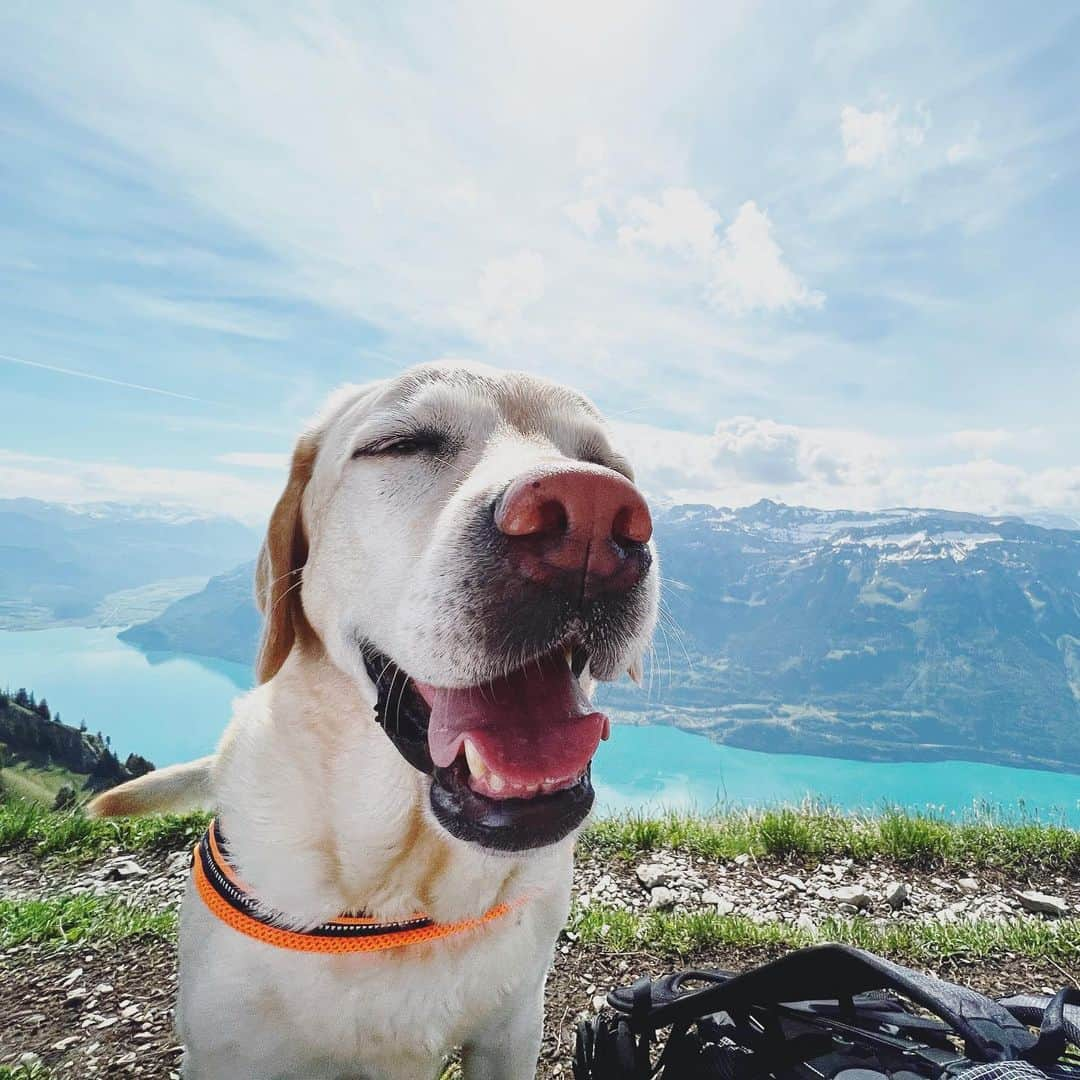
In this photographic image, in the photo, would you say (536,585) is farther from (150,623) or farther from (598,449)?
(150,623)

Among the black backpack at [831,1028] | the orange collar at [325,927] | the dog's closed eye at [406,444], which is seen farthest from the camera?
the dog's closed eye at [406,444]

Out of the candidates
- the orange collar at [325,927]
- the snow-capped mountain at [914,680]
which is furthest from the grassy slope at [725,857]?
the snow-capped mountain at [914,680]

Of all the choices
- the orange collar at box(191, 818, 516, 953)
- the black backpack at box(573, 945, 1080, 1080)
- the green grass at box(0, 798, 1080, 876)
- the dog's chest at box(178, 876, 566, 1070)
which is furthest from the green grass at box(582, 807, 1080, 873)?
the orange collar at box(191, 818, 516, 953)

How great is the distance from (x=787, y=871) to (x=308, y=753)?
4.78m

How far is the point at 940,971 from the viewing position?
12.5ft

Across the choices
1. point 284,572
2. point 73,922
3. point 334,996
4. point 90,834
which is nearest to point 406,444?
point 284,572

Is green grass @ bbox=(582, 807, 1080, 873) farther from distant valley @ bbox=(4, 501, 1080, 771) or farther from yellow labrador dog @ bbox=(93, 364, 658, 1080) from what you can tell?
distant valley @ bbox=(4, 501, 1080, 771)

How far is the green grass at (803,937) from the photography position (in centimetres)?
391

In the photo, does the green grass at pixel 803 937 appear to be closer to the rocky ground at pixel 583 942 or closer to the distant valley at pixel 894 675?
the rocky ground at pixel 583 942

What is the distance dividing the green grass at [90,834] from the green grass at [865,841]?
11.3 feet

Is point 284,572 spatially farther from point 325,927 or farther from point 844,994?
point 844,994

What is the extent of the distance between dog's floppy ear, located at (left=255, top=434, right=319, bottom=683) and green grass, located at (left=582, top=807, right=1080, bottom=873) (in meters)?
4.13

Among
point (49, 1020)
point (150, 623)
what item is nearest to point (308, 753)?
point (49, 1020)

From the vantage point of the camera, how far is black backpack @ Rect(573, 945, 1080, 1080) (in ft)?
4.69
